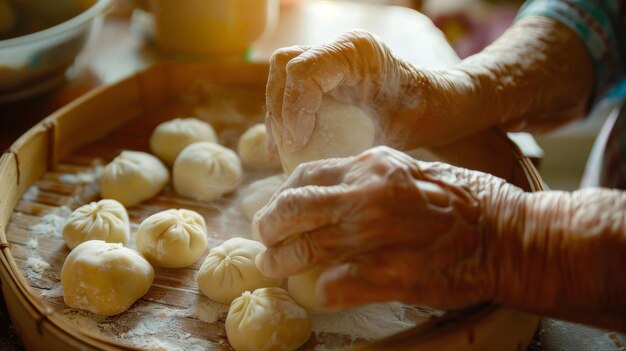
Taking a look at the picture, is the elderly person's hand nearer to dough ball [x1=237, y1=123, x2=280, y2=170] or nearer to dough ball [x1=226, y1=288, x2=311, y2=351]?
dough ball [x1=237, y1=123, x2=280, y2=170]

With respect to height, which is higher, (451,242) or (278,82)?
(278,82)

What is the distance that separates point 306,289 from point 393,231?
1.01ft

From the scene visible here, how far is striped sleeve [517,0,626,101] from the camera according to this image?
1.92m

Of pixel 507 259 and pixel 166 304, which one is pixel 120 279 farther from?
pixel 507 259

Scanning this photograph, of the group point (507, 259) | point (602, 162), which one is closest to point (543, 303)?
point (507, 259)

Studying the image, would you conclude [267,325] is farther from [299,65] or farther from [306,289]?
[299,65]

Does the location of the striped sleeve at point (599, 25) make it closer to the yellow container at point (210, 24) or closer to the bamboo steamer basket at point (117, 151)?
the bamboo steamer basket at point (117, 151)

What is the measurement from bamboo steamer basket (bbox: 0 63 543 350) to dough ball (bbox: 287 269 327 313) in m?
0.08

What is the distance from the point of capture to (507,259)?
114 cm

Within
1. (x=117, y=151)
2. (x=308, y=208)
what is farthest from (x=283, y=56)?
(x=117, y=151)

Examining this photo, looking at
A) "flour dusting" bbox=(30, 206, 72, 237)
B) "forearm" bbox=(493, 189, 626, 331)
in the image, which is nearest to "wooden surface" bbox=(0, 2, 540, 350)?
"flour dusting" bbox=(30, 206, 72, 237)

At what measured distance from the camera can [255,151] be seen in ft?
6.25

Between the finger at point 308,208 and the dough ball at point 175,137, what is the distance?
2.74 feet

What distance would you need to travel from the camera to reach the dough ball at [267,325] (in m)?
1.26
